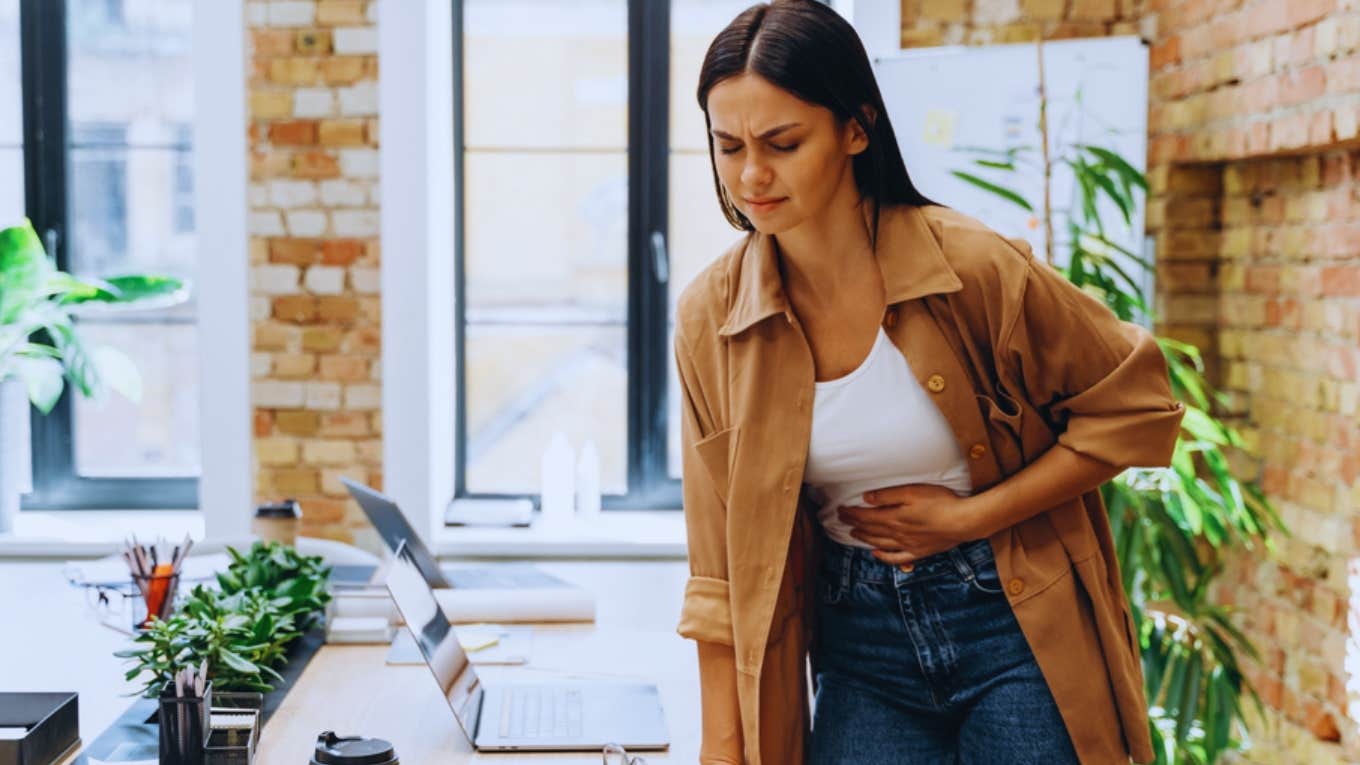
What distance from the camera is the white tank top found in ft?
5.01

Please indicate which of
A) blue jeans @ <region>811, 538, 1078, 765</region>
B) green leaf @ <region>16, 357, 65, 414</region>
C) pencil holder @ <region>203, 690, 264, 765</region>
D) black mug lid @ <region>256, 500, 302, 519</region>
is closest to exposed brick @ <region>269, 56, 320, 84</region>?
green leaf @ <region>16, 357, 65, 414</region>

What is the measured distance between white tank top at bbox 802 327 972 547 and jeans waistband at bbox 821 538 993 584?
0.02 metres

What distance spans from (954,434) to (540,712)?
713 millimetres

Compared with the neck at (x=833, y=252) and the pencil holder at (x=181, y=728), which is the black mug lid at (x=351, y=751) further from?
the neck at (x=833, y=252)

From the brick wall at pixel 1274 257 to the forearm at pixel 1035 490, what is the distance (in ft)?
4.35

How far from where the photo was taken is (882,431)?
153 centimetres

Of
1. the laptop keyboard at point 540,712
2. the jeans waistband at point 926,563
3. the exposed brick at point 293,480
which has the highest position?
the jeans waistband at point 926,563

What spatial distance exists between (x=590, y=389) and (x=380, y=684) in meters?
2.02

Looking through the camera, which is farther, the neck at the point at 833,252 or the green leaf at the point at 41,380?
the green leaf at the point at 41,380

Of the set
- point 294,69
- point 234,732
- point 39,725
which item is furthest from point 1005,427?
point 294,69

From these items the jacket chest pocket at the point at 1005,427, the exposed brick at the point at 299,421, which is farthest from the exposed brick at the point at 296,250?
the jacket chest pocket at the point at 1005,427

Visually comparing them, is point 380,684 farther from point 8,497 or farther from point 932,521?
point 8,497

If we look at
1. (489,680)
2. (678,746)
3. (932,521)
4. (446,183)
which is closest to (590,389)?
(446,183)

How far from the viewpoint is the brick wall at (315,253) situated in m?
3.56
